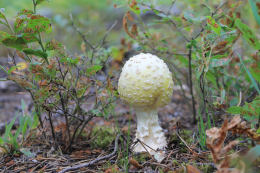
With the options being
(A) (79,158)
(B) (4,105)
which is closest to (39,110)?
(A) (79,158)

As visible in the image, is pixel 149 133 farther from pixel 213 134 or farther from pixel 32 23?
pixel 32 23

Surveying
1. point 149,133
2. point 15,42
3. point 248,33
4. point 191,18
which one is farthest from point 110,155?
point 248,33

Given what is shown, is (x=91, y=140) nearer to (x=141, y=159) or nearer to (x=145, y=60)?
(x=141, y=159)

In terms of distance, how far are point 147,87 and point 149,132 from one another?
519 millimetres

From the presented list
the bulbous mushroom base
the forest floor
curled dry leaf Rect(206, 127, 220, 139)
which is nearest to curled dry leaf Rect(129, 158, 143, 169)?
the forest floor

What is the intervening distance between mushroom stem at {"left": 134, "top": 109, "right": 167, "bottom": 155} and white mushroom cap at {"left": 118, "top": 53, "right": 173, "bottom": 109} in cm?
16

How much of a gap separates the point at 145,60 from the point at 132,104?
0.41m

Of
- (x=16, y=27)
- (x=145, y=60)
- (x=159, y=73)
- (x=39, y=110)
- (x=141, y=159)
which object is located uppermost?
(x=16, y=27)

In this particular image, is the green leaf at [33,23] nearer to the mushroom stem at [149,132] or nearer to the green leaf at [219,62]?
the mushroom stem at [149,132]

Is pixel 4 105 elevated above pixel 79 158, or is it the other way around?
pixel 4 105

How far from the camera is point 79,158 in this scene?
6.79 ft

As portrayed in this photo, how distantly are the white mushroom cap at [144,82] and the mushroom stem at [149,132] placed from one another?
0.16 meters

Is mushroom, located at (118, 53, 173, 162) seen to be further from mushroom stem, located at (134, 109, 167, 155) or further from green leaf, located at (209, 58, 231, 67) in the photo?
green leaf, located at (209, 58, 231, 67)

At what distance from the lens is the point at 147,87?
1.94 metres
